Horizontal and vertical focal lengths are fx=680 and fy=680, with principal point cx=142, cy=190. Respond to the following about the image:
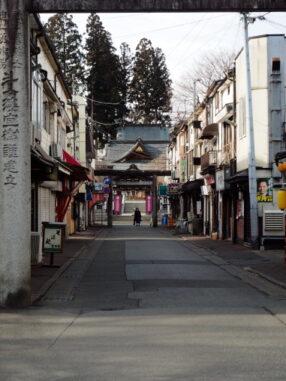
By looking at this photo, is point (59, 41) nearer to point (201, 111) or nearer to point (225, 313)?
point (201, 111)

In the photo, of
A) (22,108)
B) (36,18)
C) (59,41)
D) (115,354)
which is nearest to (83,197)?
(59,41)

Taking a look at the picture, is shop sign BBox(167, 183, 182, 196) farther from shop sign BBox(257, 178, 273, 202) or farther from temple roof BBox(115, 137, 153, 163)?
shop sign BBox(257, 178, 273, 202)

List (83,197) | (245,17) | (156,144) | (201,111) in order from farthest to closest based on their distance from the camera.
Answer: (156,144), (83,197), (201,111), (245,17)

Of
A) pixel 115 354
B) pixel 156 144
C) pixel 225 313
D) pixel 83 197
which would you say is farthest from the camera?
pixel 156 144

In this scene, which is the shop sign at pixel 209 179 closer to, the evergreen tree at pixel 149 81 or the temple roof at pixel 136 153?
the temple roof at pixel 136 153

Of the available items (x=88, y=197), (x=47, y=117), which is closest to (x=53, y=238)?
(x=47, y=117)

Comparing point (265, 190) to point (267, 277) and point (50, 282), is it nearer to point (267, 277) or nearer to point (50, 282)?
point (267, 277)

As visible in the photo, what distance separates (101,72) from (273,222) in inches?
1802

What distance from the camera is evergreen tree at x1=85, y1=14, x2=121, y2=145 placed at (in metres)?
70.5

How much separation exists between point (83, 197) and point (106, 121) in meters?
24.3

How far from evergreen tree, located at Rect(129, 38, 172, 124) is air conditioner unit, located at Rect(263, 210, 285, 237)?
50622mm

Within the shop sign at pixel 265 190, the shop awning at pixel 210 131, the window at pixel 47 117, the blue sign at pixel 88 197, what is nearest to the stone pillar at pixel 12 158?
the shop sign at pixel 265 190

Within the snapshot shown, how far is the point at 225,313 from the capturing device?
11234mm

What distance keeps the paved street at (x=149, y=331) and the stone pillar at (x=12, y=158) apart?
0.66 metres
